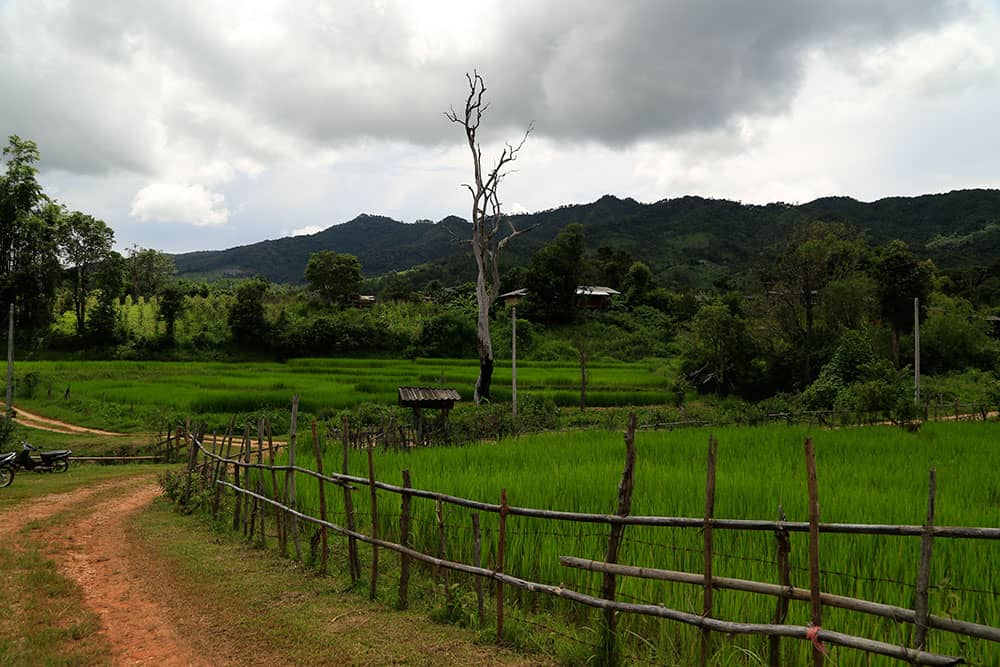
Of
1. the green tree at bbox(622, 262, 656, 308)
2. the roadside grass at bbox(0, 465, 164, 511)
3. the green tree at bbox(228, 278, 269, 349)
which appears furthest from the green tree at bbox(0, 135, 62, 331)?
the green tree at bbox(622, 262, 656, 308)

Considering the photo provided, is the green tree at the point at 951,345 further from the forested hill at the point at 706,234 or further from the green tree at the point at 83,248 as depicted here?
the green tree at the point at 83,248

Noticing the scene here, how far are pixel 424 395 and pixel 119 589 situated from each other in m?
8.24

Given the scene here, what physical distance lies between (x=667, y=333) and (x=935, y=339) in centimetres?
1663

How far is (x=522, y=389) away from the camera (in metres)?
27.4

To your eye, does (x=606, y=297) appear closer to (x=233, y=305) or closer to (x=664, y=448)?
(x=233, y=305)

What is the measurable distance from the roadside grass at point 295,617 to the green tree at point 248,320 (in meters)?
31.5

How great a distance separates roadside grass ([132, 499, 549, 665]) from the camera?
502 cm

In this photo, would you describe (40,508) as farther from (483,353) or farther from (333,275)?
(333,275)

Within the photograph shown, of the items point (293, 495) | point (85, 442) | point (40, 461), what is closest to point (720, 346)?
point (85, 442)

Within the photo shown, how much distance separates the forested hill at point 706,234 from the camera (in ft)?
251

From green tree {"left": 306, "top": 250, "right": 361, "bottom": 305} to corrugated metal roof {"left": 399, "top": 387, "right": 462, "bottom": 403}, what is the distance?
118ft

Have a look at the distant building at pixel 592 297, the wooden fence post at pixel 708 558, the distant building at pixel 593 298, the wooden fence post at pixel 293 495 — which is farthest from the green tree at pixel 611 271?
the wooden fence post at pixel 708 558

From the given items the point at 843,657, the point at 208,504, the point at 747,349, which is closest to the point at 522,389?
the point at 747,349

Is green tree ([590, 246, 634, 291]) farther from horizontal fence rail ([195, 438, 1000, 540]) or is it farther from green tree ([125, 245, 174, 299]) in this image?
horizontal fence rail ([195, 438, 1000, 540])
